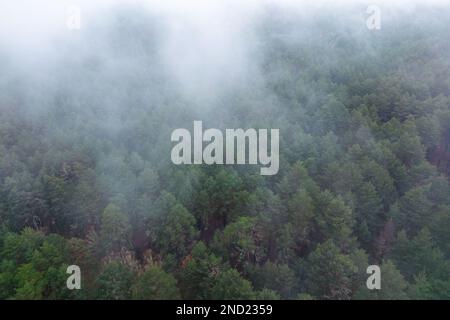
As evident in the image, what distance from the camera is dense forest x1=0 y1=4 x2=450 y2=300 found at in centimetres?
2577

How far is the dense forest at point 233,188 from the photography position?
84.5 feet

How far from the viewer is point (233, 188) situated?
3256 cm

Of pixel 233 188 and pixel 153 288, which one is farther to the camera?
pixel 233 188

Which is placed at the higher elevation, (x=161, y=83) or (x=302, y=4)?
(x=302, y=4)

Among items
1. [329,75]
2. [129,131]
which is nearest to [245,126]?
[129,131]

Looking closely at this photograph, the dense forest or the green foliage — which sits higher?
the dense forest

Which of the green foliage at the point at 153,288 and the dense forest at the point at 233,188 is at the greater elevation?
the dense forest at the point at 233,188

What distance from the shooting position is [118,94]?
2275 inches

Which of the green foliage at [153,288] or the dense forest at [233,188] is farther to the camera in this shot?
the dense forest at [233,188]

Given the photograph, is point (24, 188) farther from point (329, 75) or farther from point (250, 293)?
point (329, 75)

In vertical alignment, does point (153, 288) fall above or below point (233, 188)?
below

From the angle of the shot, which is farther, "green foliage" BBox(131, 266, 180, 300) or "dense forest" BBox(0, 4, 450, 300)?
"dense forest" BBox(0, 4, 450, 300)

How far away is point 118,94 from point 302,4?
7983cm
